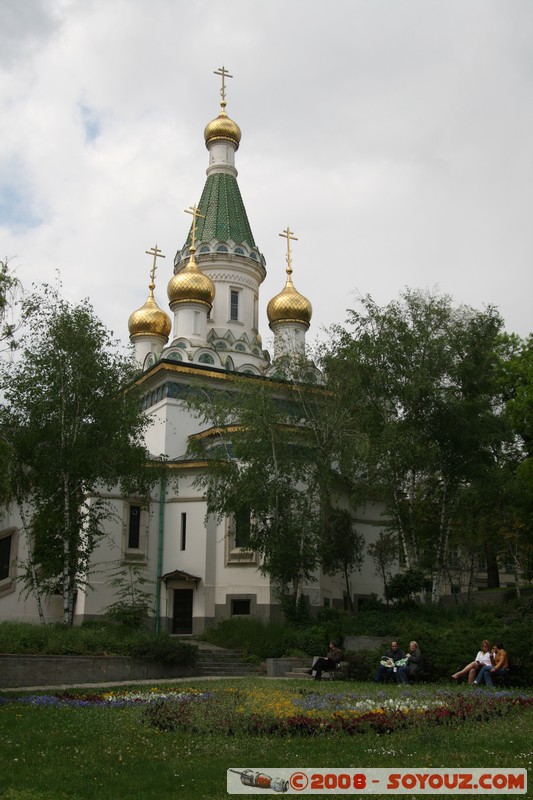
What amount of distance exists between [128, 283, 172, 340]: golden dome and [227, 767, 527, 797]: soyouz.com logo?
101 ft

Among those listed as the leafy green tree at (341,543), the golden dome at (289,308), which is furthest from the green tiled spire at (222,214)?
the leafy green tree at (341,543)

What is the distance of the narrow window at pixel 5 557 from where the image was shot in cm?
2853

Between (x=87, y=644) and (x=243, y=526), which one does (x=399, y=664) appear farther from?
(x=243, y=526)

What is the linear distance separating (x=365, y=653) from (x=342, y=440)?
7.71 meters

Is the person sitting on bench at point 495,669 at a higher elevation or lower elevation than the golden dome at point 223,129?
lower

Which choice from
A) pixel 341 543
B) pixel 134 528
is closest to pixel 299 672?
pixel 341 543

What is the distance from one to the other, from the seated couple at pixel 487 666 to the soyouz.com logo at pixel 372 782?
28.0ft

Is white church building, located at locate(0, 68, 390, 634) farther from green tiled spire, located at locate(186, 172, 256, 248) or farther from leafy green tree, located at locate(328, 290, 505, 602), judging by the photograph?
leafy green tree, located at locate(328, 290, 505, 602)

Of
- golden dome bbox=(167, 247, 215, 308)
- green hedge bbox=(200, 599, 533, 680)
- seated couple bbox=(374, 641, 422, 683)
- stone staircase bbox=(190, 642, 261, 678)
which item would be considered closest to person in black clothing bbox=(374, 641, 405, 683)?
seated couple bbox=(374, 641, 422, 683)

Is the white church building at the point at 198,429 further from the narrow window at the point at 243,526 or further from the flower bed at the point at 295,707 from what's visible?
the flower bed at the point at 295,707

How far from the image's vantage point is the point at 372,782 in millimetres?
5805

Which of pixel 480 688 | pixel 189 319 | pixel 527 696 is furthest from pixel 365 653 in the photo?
pixel 189 319

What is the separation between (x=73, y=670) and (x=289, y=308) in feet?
65.9

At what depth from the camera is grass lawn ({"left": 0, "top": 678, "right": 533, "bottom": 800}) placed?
24.5ft
